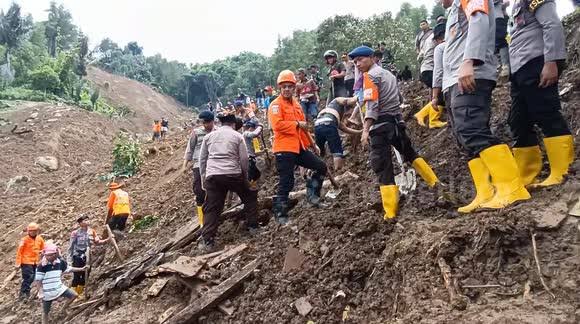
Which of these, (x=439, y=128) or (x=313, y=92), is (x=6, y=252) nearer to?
(x=313, y=92)

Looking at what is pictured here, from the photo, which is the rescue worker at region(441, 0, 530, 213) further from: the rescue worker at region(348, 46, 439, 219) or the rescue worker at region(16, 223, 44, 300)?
the rescue worker at region(16, 223, 44, 300)

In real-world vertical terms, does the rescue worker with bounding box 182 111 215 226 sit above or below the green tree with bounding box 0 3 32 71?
below

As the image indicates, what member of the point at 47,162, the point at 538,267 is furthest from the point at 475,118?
the point at 47,162

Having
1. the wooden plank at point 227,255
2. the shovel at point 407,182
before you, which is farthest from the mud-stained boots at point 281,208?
the shovel at point 407,182

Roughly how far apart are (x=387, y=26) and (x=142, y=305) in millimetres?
20683

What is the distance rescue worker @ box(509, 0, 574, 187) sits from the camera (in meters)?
3.45

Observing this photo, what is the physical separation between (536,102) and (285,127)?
2.57m

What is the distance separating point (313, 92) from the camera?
10273mm

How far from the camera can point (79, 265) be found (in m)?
7.76

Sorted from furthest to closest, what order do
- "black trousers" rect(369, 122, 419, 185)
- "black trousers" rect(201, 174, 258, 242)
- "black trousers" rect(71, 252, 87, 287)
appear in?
"black trousers" rect(71, 252, 87, 287), "black trousers" rect(201, 174, 258, 242), "black trousers" rect(369, 122, 419, 185)

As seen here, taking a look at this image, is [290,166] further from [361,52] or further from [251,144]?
[251,144]

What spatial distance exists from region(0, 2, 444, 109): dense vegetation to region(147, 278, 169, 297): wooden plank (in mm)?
18589

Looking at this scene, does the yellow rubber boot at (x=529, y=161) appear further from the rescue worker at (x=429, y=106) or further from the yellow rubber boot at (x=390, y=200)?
the rescue worker at (x=429, y=106)

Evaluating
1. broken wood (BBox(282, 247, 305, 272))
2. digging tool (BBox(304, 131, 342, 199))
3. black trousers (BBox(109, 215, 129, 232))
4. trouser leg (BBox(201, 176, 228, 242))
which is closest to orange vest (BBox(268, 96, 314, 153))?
digging tool (BBox(304, 131, 342, 199))
